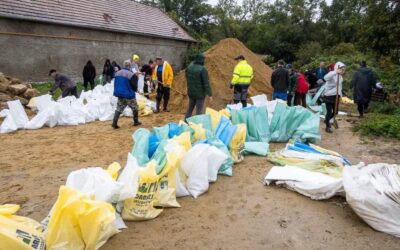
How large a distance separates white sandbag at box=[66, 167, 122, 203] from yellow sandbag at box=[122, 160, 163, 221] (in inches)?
9.0

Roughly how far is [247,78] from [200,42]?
17848 millimetres

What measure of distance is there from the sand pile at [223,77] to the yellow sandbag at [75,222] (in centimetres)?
759

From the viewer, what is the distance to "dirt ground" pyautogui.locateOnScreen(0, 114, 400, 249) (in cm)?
305

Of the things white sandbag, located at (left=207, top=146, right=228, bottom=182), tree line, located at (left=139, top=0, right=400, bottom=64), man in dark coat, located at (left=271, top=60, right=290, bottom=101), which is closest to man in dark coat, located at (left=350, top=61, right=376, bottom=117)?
man in dark coat, located at (left=271, top=60, right=290, bottom=101)

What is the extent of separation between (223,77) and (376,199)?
27.8ft

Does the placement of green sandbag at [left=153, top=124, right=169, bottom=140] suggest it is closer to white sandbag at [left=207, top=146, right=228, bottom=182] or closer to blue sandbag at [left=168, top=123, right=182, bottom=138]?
blue sandbag at [left=168, top=123, right=182, bottom=138]

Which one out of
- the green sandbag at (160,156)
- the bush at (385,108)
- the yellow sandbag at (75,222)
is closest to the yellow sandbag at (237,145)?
the green sandbag at (160,156)

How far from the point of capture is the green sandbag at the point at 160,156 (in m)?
3.55

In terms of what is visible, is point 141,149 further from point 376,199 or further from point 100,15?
point 100,15

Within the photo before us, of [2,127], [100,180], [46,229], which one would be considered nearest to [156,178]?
[100,180]

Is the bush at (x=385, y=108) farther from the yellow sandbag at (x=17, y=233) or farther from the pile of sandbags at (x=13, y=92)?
the pile of sandbags at (x=13, y=92)

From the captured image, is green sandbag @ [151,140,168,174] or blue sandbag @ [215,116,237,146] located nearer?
green sandbag @ [151,140,168,174]

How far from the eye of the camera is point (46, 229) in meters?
2.61

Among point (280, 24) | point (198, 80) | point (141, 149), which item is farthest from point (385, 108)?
point (280, 24)
